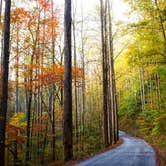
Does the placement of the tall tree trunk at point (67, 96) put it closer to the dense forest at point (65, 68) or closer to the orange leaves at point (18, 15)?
the dense forest at point (65, 68)

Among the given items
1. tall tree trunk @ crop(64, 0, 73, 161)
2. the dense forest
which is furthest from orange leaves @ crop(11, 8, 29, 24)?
tall tree trunk @ crop(64, 0, 73, 161)

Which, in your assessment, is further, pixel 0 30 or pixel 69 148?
pixel 0 30

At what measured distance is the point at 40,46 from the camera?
72.2 ft

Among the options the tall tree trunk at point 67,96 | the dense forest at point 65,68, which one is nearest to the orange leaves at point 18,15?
the dense forest at point 65,68

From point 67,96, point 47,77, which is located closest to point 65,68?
point 67,96

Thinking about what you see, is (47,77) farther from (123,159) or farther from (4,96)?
(123,159)

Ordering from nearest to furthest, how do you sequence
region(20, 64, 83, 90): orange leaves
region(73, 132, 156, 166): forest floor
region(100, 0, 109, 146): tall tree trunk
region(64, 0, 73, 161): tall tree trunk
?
region(73, 132, 156, 166): forest floor < region(64, 0, 73, 161): tall tree trunk < region(100, 0, 109, 146): tall tree trunk < region(20, 64, 83, 90): orange leaves

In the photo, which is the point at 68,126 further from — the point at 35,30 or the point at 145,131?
the point at 145,131

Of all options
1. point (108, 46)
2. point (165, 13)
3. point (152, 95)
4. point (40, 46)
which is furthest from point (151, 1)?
point (152, 95)

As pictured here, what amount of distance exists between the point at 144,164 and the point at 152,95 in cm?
2586

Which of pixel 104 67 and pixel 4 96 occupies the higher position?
pixel 104 67

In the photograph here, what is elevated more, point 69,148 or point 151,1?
point 151,1

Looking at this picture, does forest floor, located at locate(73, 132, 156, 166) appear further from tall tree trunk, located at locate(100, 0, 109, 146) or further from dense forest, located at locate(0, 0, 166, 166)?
tall tree trunk, located at locate(100, 0, 109, 146)

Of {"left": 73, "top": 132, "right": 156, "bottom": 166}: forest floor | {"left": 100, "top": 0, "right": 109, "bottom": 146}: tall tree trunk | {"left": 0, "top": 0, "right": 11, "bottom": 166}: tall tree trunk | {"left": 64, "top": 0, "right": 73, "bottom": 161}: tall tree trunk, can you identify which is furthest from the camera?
{"left": 100, "top": 0, "right": 109, "bottom": 146}: tall tree trunk
